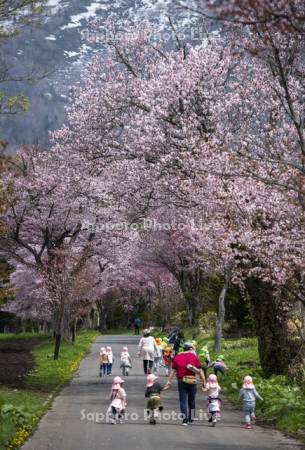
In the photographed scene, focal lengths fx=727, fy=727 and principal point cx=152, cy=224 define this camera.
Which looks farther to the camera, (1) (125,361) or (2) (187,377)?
(1) (125,361)

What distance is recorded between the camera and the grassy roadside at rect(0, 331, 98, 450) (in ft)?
40.8

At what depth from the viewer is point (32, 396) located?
1888cm

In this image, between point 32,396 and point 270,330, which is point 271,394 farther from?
point 32,396

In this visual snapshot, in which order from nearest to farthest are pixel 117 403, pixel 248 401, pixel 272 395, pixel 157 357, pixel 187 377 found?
pixel 248 401
pixel 117 403
pixel 187 377
pixel 272 395
pixel 157 357

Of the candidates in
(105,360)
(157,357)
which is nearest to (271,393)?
(105,360)

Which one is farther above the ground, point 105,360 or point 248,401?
point 105,360

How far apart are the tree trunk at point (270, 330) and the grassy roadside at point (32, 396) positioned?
6.12m

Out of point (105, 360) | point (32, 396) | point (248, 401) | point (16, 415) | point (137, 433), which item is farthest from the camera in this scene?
point (105, 360)

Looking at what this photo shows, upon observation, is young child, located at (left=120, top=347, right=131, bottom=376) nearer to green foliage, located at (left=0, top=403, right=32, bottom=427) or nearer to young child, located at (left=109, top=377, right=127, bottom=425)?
young child, located at (left=109, top=377, right=127, bottom=425)

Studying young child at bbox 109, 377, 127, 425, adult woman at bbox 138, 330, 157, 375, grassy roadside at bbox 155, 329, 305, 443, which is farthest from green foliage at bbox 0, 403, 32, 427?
adult woman at bbox 138, 330, 157, 375

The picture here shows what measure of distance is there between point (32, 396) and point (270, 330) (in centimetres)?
701

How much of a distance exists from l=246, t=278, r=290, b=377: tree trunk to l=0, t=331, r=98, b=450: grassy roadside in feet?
20.1

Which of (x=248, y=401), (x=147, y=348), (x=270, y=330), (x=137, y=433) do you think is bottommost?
(x=137, y=433)

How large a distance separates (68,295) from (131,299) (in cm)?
4277
